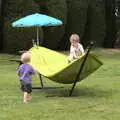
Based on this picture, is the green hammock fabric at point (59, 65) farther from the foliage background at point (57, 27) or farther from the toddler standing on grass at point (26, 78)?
the foliage background at point (57, 27)

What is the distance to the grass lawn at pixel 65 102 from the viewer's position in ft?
30.6

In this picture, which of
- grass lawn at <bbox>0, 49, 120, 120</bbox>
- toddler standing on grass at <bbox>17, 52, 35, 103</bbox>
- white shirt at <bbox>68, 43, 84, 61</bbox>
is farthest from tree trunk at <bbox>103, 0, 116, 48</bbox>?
toddler standing on grass at <bbox>17, 52, 35, 103</bbox>

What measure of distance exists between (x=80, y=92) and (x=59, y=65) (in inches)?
33.4

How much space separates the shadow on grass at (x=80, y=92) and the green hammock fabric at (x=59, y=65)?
357 mm

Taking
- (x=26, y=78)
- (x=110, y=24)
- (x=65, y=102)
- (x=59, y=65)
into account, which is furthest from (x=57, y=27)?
(x=65, y=102)

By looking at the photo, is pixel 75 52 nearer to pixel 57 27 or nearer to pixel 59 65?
pixel 59 65

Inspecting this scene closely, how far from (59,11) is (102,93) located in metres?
15.8

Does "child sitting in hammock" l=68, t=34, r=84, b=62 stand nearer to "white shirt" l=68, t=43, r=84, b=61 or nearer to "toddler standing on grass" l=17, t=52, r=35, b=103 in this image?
"white shirt" l=68, t=43, r=84, b=61

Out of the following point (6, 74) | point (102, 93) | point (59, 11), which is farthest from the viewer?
point (59, 11)

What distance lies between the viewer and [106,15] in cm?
3375

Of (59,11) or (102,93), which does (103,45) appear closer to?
(59,11)

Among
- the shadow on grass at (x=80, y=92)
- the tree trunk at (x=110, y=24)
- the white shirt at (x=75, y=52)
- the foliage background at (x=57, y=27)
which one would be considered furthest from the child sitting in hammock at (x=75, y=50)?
the tree trunk at (x=110, y=24)

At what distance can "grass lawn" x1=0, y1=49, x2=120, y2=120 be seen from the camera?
9336 mm

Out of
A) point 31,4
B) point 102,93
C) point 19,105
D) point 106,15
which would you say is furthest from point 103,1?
point 19,105
